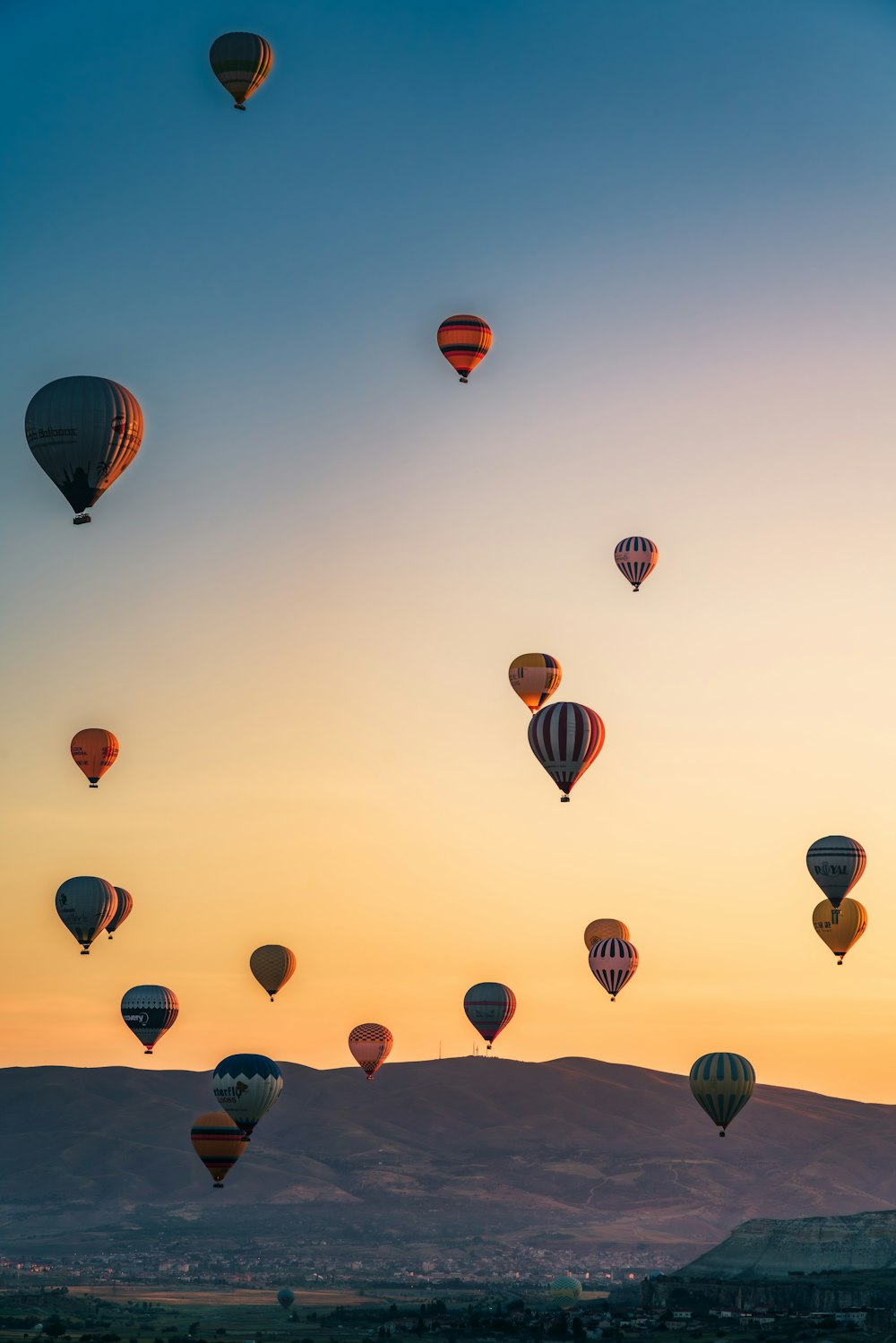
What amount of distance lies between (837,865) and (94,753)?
42.9 meters

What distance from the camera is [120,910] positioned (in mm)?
121125

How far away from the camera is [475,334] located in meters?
106

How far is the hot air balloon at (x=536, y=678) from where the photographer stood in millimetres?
113625

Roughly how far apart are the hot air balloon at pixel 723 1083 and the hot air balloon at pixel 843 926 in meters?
9.95

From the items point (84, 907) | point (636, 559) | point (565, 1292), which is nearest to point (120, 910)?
point (84, 907)

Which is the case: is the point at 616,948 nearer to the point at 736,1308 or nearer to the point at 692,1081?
the point at 692,1081

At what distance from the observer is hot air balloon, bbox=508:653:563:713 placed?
113625 millimetres

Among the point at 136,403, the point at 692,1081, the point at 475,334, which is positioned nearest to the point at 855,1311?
the point at 692,1081

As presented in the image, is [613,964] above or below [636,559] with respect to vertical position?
below

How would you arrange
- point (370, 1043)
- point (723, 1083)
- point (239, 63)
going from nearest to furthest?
point (239, 63) < point (723, 1083) < point (370, 1043)

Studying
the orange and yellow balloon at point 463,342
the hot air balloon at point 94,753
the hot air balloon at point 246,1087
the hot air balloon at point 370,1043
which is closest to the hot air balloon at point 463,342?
the orange and yellow balloon at point 463,342

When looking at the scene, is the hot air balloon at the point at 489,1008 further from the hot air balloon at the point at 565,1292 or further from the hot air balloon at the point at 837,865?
the hot air balloon at the point at 565,1292

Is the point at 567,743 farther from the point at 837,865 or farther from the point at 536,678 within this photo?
the point at 837,865

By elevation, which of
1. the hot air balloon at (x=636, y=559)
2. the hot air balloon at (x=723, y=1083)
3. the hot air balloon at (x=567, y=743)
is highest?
the hot air balloon at (x=636, y=559)
